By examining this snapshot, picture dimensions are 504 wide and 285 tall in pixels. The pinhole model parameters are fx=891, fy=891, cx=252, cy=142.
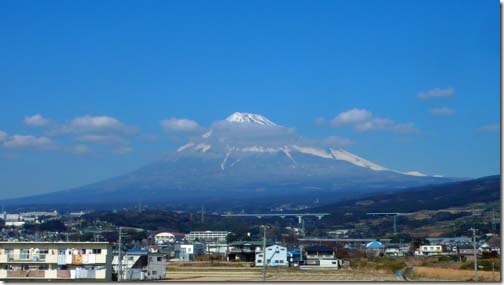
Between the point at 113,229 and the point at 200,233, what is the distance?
3.01 meters

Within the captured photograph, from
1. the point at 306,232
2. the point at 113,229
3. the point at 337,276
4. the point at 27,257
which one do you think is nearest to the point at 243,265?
the point at 337,276

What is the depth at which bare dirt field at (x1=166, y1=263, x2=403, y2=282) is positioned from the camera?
40.7 ft

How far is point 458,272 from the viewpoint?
12852mm

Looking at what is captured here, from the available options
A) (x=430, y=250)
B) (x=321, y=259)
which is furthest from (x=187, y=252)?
(x=430, y=250)

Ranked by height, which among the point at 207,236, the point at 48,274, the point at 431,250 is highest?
the point at 207,236

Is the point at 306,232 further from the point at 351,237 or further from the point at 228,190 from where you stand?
the point at 228,190

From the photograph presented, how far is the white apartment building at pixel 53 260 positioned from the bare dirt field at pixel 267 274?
1894 millimetres

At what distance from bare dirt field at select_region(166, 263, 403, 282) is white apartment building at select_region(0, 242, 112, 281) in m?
1.89

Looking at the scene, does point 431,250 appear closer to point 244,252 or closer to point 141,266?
point 244,252

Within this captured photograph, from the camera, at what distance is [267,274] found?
44.1 ft

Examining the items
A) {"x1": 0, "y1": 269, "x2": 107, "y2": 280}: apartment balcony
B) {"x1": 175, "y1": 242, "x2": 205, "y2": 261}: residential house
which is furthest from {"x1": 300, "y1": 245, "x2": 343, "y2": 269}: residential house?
{"x1": 0, "y1": 269, "x2": 107, "y2": 280}: apartment balcony

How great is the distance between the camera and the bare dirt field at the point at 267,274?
1240cm

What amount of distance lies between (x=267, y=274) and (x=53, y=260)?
399 cm

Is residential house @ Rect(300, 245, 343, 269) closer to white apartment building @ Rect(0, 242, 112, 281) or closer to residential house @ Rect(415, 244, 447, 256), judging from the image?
residential house @ Rect(415, 244, 447, 256)
